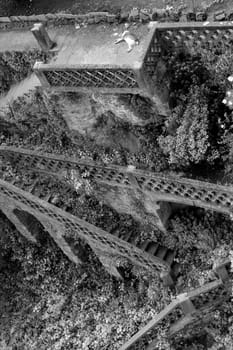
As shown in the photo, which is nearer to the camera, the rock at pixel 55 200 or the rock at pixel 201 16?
the rock at pixel 201 16

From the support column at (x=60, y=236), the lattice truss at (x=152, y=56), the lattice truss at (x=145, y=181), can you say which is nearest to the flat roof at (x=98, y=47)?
the lattice truss at (x=152, y=56)

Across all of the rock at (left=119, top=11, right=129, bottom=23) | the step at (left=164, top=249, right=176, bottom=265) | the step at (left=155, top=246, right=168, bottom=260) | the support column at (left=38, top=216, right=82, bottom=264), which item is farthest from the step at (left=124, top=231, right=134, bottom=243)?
the rock at (left=119, top=11, right=129, bottom=23)

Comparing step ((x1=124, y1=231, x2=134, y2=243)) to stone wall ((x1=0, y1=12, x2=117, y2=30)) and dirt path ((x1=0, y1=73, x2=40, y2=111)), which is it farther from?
stone wall ((x1=0, y1=12, x2=117, y2=30))

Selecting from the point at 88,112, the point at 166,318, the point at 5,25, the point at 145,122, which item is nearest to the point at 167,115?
the point at 145,122

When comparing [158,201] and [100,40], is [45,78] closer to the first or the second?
[100,40]

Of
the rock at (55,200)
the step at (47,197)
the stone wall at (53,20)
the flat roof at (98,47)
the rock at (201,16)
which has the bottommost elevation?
the rock at (55,200)

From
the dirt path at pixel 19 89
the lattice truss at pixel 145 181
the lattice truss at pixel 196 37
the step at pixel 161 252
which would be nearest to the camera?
the lattice truss at pixel 196 37

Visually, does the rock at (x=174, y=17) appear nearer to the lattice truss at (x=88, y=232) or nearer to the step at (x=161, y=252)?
the lattice truss at (x=88, y=232)

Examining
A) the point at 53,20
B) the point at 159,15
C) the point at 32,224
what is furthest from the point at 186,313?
the point at 53,20
